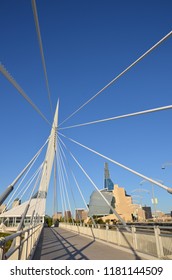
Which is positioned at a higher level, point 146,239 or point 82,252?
point 146,239

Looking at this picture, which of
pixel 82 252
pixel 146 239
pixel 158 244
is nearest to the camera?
pixel 158 244

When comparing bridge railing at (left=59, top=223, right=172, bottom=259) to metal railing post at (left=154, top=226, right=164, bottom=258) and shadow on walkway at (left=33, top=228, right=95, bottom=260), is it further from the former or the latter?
shadow on walkway at (left=33, top=228, right=95, bottom=260)

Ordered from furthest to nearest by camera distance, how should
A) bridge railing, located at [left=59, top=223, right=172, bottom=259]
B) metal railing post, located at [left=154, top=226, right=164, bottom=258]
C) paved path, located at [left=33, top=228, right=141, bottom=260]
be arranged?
paved path, located at [left=33, top=228, right=141, bottom=260]
metal railing post, located at [left=154, top=226, right=164, bottom=258]
bridge railing, located at [left=59, top=223, right=172, bottom=259]

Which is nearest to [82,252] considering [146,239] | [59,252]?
[59,252]

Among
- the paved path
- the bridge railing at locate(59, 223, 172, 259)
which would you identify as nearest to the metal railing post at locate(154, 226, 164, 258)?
the bridge railing at locate(59, 223, 172, 259)

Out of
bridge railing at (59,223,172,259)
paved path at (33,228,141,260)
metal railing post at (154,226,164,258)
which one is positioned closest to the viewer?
bridge railing at (59,223,172,259)

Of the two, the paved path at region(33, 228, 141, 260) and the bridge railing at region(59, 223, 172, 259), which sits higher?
the bridge railing at region(59, 223, 172, 259)

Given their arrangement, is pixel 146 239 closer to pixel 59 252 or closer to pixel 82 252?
pixel 82 252

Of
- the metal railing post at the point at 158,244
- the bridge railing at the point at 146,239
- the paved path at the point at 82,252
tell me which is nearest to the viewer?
the bridge railing at the point at 146,239

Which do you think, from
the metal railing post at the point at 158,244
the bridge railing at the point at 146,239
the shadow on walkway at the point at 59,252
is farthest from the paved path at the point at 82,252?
the metal railing post at the point at 158,244

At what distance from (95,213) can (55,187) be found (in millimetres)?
42539

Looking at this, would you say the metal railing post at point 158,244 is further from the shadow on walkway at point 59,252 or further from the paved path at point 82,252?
the shadow on walkway at point 59,252
